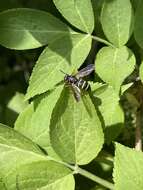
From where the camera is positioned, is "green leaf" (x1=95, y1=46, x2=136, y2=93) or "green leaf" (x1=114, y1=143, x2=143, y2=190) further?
"green leaf" (x1=95, y1=46, x2=136, y2=93)

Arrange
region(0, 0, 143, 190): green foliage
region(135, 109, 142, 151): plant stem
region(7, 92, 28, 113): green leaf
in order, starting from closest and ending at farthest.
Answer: region(0, 0, 143, 190): green foliage
region(135, 109, 142, 151): plant stem
region(7, 92, 28, 113): green leaf

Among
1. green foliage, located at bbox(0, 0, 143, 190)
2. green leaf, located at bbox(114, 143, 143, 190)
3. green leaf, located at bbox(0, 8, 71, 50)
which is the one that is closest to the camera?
green leaf, located at bbox(114, 143, 143, 190)

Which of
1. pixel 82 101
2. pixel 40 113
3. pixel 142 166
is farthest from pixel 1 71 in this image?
pixel 142 166

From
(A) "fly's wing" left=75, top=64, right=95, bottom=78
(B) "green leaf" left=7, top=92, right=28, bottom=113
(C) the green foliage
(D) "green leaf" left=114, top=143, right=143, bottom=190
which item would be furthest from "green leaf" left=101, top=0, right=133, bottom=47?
(B) "green leaf" left=7, top=92, right=28, bottom=113

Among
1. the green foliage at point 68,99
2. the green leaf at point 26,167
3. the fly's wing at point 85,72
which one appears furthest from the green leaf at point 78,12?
the green leaf at point 26,167

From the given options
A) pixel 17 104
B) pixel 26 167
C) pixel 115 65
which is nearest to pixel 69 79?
pixel 115 65

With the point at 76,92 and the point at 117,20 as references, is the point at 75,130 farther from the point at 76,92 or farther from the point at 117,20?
the point at 117,20

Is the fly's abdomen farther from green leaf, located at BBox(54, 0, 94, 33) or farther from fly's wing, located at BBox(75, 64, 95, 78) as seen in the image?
green leaf, located at BBox(54, 0, 94, 33)

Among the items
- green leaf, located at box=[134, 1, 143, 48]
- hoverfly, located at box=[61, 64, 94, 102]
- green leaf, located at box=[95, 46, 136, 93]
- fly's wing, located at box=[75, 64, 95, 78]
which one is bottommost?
fly's wing, located at box=[75, 64, 95, 78]

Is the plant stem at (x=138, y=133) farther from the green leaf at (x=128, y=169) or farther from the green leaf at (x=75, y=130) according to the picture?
the green leaf at (x=128, y=169)
